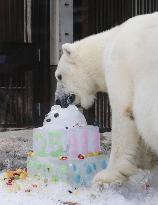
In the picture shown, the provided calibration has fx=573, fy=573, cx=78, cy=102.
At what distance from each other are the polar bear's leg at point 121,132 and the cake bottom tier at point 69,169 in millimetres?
209

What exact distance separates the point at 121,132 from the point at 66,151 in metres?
0.57

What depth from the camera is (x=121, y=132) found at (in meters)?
3.64

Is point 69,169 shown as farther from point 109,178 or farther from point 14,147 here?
point 14,147

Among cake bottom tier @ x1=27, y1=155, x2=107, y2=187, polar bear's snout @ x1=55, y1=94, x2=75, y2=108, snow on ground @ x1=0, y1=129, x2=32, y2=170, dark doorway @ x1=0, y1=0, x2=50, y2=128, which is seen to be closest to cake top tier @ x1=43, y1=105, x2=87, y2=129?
cake bottom tier @ x1=27, y1=155, x2=107, y2=187

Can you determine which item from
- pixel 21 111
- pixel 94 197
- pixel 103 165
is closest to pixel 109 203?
pixel 94 197

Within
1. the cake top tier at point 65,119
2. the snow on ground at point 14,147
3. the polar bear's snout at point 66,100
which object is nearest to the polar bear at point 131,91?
the cake top tier at point 65,119

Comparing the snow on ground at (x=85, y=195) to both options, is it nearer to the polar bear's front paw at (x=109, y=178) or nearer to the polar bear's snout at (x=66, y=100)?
the polar bear's front paw at (x=109, y=178)

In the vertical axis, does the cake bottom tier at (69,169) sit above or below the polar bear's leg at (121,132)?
below

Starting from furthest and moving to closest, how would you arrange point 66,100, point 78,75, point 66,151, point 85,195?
point 66,100
point 78,75
point 66,151
point 85,195

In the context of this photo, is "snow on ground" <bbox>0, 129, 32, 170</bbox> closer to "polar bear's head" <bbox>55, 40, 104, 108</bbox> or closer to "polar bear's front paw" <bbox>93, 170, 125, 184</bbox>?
"polar bear's head" <bbox>55, 40, 104, 108</bbox>

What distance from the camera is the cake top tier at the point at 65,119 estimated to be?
4.15 metres

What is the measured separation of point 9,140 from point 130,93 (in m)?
3.14

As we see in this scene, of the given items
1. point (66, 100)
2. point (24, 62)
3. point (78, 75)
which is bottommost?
point (66, 100)

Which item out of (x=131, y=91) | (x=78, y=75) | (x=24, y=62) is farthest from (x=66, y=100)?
(x=24, y=62)
